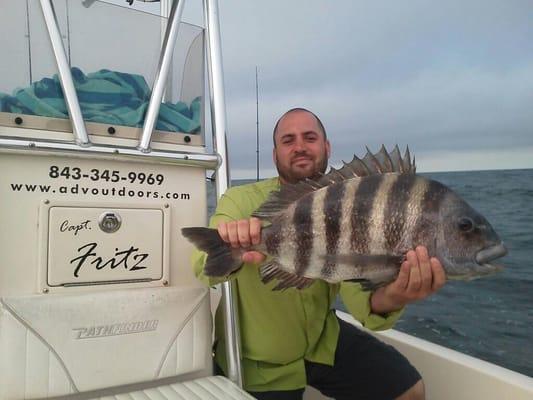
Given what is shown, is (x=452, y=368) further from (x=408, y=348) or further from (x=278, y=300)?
(x=278, y=300)

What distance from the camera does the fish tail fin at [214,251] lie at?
1.46 metres

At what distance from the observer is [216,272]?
1462mm

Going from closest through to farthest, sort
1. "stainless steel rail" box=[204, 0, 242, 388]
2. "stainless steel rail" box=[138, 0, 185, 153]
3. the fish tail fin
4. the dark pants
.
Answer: the fish tail fin, "stainless steel rail" box=[138, 0, 185, 153], "stainless steel rail" box=[204, 0, 242, 388], the dark pants

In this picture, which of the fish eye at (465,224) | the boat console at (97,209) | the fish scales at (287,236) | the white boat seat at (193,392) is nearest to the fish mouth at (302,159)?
the boat console at (97,209)

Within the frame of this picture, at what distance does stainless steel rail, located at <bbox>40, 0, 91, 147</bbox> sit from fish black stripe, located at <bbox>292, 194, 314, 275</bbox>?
31.6 inches

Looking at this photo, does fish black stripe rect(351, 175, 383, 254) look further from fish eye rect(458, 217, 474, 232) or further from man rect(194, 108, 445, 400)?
fish eye rect(458, 217, 474, 232)

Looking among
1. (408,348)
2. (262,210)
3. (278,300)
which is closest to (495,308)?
(408,348)

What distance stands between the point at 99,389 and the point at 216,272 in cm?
58

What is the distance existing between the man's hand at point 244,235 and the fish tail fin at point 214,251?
2 cm

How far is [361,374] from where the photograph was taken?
7.06 feet

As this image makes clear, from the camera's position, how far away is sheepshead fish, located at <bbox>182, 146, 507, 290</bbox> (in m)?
1.38

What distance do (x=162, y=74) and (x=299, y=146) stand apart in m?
0.73

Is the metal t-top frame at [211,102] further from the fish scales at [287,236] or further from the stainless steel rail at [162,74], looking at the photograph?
the fish scales at [287,236]

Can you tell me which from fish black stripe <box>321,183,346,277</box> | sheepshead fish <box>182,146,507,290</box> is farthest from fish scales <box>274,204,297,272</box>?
fish black stripe <box>321,183,346,277</box>
